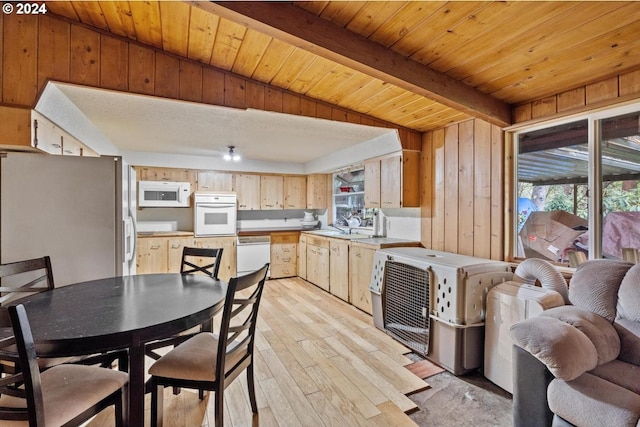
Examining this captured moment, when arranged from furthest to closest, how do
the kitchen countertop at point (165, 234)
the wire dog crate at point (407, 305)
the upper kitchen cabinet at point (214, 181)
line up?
the upper kitchen cabinet at point (214, 181)
the kitchen countertop at point (165, 234)
the wire dog crate at point (407, 305)

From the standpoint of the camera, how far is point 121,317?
142 centimetres

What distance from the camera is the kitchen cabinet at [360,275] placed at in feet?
11.8

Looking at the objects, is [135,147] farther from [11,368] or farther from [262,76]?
[11,368]

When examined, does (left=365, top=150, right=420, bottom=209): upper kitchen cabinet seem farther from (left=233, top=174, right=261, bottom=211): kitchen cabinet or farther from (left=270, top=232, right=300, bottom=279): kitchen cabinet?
(left=233, top=174, right=261, bottom=211): kitchen cabinet

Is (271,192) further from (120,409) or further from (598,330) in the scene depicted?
(598,330)

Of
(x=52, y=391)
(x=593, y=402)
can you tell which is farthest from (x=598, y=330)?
(x=52, y=391)

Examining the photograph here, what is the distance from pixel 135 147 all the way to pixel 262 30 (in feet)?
12.2

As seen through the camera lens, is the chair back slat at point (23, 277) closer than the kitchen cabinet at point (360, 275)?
Yes

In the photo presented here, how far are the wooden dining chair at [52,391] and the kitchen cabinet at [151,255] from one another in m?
3.43

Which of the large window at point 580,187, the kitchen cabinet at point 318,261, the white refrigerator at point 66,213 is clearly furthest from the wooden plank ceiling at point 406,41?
the kitchen cabinet at point 318,261

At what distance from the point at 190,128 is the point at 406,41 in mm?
2545

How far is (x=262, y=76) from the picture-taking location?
8.37 ft

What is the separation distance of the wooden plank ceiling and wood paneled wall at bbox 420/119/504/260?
0.38m

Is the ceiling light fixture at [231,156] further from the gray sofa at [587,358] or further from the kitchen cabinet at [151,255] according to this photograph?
the gray sofa at [587,358]
